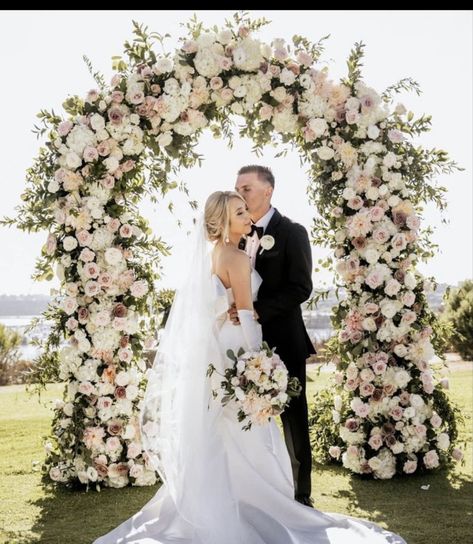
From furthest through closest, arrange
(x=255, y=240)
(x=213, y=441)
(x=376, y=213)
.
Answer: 1. (x=376, y=213)
2. (x=255, y=240)
3. (x=213, y=441)

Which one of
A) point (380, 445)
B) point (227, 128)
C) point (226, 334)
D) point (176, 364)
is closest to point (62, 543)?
point (176, 364)

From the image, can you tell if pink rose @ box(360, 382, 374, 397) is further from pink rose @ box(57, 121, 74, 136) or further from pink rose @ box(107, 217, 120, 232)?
pink rose @ box(57, 121, 74, 136)

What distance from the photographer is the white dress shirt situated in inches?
215

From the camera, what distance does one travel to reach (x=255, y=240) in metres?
5.48

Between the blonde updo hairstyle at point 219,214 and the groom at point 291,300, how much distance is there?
470 mm

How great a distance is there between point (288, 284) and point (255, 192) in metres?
0.77

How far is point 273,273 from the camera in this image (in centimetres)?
537

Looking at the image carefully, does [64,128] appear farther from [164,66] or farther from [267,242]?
[267,242]

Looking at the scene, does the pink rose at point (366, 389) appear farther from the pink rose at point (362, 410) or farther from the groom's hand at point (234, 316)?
the groom's hand at point (234, 316)

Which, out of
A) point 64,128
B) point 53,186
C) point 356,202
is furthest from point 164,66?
point 356,202

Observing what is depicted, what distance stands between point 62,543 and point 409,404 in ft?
10.2

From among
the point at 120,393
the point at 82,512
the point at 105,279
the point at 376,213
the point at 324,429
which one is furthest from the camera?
the point at 324,429

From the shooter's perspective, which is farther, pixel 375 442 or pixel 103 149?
pixel 375 442

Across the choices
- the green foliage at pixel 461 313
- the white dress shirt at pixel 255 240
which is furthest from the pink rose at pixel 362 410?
the green foliage at pixel 461 313
